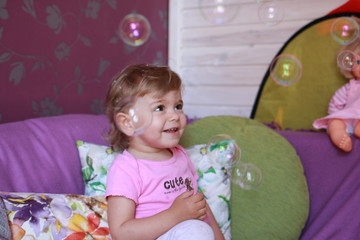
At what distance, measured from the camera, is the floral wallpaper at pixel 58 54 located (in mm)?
1630

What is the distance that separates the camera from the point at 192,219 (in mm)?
1101

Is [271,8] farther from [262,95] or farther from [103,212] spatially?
[103,212]

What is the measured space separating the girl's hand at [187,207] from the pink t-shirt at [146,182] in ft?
0.24

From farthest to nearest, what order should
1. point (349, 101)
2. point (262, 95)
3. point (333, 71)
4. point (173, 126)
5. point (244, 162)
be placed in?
point (262, 95) → point (333, 71) → point (349, 101) → point (244, 162) → point (173, 126)

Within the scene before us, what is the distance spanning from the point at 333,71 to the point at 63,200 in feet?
4.84

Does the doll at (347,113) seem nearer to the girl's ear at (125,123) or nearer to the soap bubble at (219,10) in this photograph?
the soap bubble at (219,10)

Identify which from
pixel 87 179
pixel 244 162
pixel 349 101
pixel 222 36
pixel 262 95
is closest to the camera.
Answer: pixel 87 179

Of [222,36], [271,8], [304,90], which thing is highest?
[271,8]

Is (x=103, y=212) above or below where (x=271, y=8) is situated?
below

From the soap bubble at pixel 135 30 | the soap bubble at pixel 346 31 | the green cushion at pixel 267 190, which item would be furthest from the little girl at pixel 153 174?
the soap bubble at pixel 346 31

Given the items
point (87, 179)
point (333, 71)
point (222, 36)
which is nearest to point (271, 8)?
point (333, 71)

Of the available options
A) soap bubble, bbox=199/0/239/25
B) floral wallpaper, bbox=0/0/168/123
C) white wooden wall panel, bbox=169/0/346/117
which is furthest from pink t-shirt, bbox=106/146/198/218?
white wooden wall panel, bbox=169/0/346/117

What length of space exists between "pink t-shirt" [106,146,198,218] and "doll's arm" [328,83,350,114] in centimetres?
94

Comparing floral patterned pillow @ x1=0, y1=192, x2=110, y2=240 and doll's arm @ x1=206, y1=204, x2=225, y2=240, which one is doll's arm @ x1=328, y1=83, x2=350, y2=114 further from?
floral patterned pillow @ x1=0, y1=192, x2=110, y2=240
